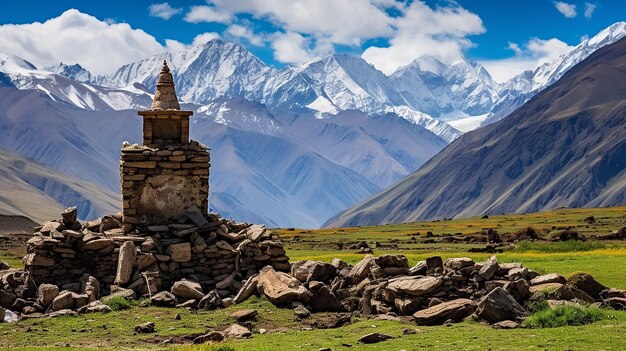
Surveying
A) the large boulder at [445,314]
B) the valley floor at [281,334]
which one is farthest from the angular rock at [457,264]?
the valley floor at [281,334]

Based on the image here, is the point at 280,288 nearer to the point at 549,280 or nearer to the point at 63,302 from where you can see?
the point at 63,302

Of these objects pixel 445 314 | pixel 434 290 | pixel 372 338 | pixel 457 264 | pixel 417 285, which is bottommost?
pixel 372 338

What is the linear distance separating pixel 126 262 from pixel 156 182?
4.88 m

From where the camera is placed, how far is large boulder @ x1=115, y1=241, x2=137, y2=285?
111 feet

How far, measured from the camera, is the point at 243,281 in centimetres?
3484

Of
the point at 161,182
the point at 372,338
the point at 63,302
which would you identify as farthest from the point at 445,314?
the point at 161,182

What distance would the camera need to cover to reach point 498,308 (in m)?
26.7

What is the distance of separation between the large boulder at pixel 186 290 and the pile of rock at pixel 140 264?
0.04 metres

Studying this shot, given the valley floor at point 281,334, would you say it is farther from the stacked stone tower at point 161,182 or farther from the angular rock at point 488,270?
the stacked stone tower at point 161,182

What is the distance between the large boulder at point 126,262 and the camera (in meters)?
33.9

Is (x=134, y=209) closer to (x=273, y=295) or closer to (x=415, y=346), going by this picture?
(x=273, y=295)

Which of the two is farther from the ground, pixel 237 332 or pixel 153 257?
pixel 153 257

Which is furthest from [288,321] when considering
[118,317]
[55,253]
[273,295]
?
[55,253]

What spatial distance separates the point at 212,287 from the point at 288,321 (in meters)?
6.45
